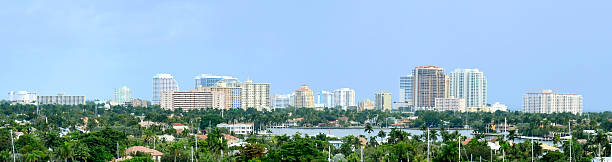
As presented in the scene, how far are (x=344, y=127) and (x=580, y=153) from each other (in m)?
73.8

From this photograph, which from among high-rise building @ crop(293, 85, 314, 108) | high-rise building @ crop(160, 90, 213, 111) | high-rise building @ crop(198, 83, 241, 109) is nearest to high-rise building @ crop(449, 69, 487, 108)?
high-rise building @ crop(293, 85, 314, 108)

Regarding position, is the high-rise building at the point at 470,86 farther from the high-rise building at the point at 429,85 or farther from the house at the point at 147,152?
the house at the point at 147,152

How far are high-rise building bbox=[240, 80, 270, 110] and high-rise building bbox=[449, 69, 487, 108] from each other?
4193 centimetres

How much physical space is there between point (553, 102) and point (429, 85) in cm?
2863

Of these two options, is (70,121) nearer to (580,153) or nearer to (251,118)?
(251,118)

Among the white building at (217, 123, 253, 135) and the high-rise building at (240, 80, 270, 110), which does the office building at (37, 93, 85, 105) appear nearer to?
the high-rise building at (240, 80, 270, 110)

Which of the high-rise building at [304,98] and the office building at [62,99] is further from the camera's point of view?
the high-rise building at [304,98]

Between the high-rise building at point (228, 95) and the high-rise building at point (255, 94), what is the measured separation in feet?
9.10

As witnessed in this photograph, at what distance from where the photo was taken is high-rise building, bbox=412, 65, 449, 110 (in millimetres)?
186500

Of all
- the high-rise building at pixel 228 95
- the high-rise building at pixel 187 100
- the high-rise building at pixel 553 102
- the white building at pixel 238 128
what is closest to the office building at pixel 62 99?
the high-rise building at pixel 228 95

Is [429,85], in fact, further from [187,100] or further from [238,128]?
[238,128]

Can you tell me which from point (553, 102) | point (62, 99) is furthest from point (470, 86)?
point (62, 99)

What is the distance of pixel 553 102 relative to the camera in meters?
170

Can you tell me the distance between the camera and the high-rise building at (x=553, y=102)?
171 metres
